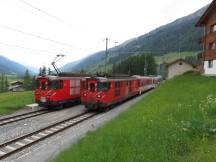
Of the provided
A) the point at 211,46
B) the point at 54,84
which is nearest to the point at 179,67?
the point at 211,46

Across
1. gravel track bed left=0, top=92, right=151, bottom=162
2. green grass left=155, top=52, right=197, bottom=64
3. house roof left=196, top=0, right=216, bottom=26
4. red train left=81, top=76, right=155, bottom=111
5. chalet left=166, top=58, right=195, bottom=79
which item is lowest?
gravel track bed left=0, top=92, right=151, bottom=162

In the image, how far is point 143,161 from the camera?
617cm

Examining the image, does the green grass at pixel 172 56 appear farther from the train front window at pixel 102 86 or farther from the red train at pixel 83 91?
the train front window at pixel 102 86

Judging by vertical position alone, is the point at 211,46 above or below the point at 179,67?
above

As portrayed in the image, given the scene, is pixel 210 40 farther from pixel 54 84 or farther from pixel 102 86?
pixel 54 84

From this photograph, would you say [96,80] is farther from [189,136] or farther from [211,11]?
[211,11]

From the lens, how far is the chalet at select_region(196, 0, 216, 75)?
33856 mm

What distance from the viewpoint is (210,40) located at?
3522cm

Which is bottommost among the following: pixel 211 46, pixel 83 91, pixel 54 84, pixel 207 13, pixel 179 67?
pixel 83 91

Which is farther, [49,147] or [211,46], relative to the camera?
[211,46]

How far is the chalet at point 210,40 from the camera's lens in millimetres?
33856

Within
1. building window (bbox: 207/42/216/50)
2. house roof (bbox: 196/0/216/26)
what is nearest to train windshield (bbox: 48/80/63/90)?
building window (bbox: 207/42/216/50)

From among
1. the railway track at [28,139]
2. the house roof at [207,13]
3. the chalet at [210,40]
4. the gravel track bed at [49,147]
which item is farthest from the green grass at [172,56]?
the gravel track bed at [49,147]

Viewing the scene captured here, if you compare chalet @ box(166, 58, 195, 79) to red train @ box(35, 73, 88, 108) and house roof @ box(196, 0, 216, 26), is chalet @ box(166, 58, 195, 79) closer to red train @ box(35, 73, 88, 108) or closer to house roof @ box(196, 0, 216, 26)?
house roof @ box(196, 0, 216, 26)
